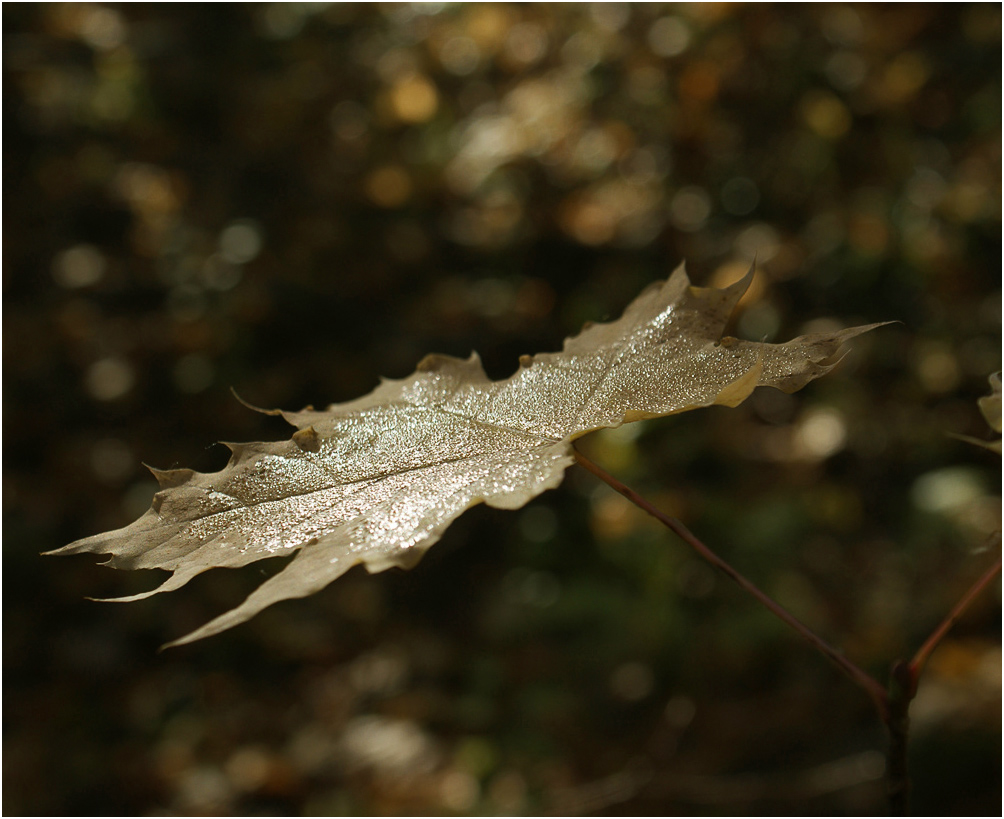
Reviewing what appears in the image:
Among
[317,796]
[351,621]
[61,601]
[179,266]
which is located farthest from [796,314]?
[61,601]

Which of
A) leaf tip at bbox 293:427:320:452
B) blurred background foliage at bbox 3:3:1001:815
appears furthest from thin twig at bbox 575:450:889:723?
blurred background foliage at bbox 3:3:1001:815

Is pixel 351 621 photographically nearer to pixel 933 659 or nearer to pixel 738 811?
pixel 738 811

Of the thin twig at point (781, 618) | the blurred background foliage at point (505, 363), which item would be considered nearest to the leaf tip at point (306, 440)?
the thin twig at point (781, 618)

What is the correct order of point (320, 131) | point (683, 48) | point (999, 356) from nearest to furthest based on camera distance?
1. point (999, 356)
2. point (683, 48)
3. point (320, 131)

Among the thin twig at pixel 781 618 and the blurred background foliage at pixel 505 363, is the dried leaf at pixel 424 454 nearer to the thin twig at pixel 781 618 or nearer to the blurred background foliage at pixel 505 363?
the thin twig at pixel 781 618

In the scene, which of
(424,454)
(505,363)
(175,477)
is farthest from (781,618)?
(505,363)

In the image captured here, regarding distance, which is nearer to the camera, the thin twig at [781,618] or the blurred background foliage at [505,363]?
the thin twig at [781,618]
